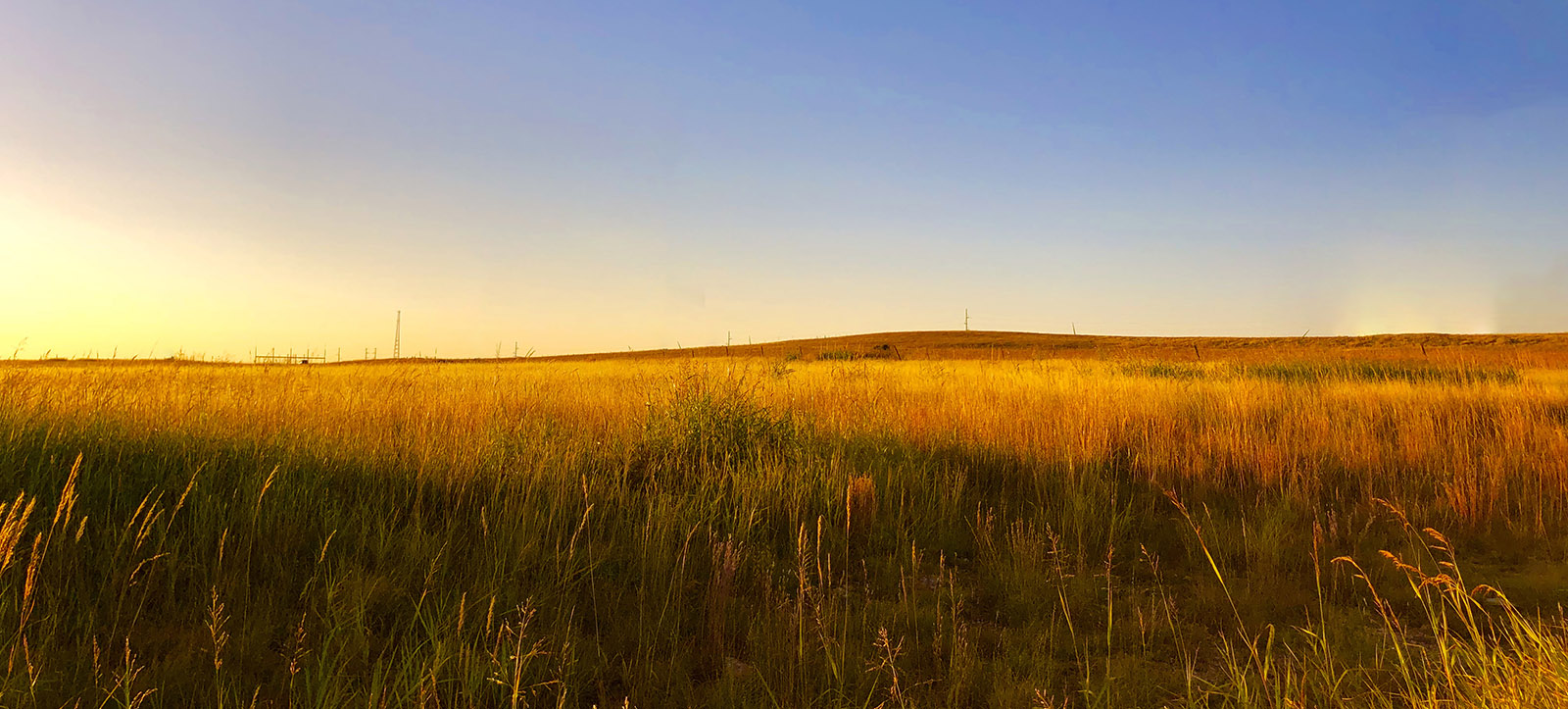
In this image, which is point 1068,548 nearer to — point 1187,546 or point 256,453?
point 1187,546

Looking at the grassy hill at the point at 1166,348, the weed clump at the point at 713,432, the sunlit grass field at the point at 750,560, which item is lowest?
the sunlit grass field at the point at 750,560

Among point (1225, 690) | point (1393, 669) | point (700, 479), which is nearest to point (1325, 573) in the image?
point (1393, 669)

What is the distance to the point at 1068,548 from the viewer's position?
412 cm

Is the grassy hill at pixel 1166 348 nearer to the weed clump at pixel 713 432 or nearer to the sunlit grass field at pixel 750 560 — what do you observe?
the weed clump at pixel 713 432

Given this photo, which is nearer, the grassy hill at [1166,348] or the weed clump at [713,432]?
the weed clump at [713,432]

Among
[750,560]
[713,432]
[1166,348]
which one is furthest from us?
[1166,348]

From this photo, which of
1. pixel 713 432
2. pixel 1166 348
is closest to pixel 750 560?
pixel 713 432

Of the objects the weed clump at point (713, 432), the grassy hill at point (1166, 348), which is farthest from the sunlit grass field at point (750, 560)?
the grassy hill at point (1166, 348)

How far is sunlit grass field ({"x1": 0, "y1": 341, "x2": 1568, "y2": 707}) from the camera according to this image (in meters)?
2.39

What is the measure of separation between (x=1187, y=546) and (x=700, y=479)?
10.3 feet

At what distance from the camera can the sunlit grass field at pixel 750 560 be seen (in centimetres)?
239

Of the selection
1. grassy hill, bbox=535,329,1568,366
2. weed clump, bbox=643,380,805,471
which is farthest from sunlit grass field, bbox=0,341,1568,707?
grassy hill, bbox=535,329,1568,366

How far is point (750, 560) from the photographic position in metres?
3.59

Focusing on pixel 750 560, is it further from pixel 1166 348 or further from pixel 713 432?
pixel 1166 348
